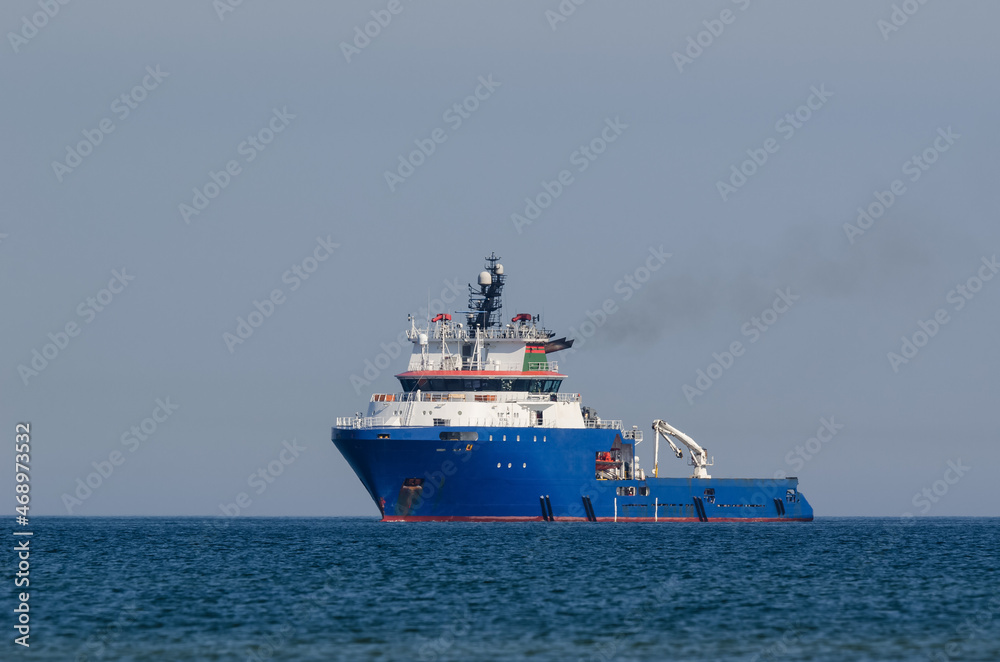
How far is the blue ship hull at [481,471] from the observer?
84.7 metres

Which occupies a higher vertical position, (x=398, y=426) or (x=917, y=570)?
(x=398, y=426)

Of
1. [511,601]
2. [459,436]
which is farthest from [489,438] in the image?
[511,601]

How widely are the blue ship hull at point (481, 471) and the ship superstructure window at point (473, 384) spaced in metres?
4.04

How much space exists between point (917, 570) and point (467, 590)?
903 inches

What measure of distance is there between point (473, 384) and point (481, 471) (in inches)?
238

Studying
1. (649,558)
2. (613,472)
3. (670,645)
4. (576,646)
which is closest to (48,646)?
(576,646)

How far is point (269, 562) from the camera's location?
66.4 metres

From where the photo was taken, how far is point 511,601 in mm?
48375

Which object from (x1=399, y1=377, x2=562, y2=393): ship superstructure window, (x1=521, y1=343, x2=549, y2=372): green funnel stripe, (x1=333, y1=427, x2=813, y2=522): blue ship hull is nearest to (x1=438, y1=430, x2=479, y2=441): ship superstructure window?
(x1=333, y1=427, x2=813, y2=522): blue ship hull

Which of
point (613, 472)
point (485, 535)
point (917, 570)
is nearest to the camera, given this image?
point (917, 570)

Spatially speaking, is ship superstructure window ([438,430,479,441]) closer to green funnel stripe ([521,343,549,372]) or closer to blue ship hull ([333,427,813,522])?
blue ship hull ([333,427,813,522])

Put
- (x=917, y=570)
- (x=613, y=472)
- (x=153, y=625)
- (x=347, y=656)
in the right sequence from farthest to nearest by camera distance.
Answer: (x=613, y=472) < (x=917, y=570) < (x=153, y=625) < (x=347, y=656)

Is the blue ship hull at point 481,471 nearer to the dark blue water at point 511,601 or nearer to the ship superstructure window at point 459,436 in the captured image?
the ship superstructure window at point 459,436

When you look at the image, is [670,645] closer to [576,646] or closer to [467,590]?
[576,646]
